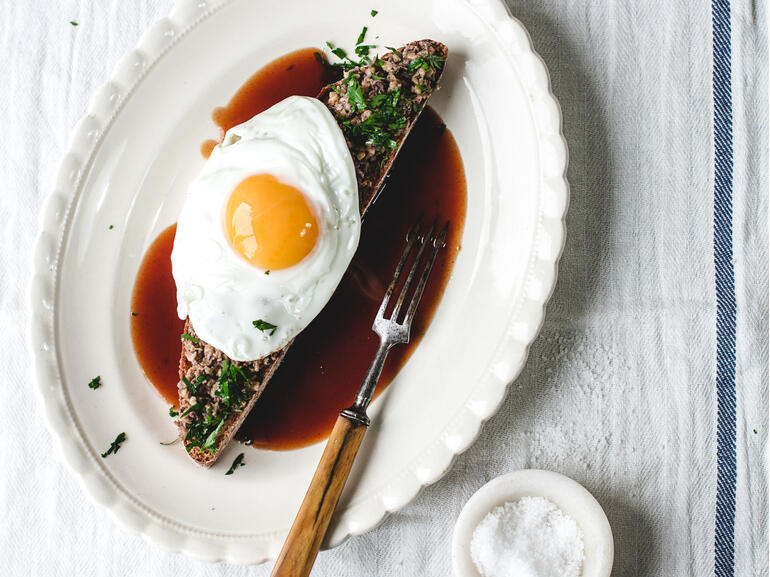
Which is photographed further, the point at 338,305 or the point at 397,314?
the point at 338,305

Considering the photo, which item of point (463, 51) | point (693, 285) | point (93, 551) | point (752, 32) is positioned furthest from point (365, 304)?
point (752, 32)

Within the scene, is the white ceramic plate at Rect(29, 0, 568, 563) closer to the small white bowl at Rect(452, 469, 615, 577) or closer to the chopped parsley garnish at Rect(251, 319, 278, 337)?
the small white bowl at Rect(452, 469, 615, 577)

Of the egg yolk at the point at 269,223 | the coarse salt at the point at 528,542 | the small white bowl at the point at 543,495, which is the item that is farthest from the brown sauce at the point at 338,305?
the coarse salt at the point at 528,542

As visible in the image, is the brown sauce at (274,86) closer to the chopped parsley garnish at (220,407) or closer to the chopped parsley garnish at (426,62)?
the chopped parsley garnish at (426,62)

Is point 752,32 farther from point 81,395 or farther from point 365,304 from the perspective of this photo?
point 81,395

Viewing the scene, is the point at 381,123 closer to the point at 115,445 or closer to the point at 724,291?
the point at 724,291

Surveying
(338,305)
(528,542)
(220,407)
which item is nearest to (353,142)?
(338,305)
